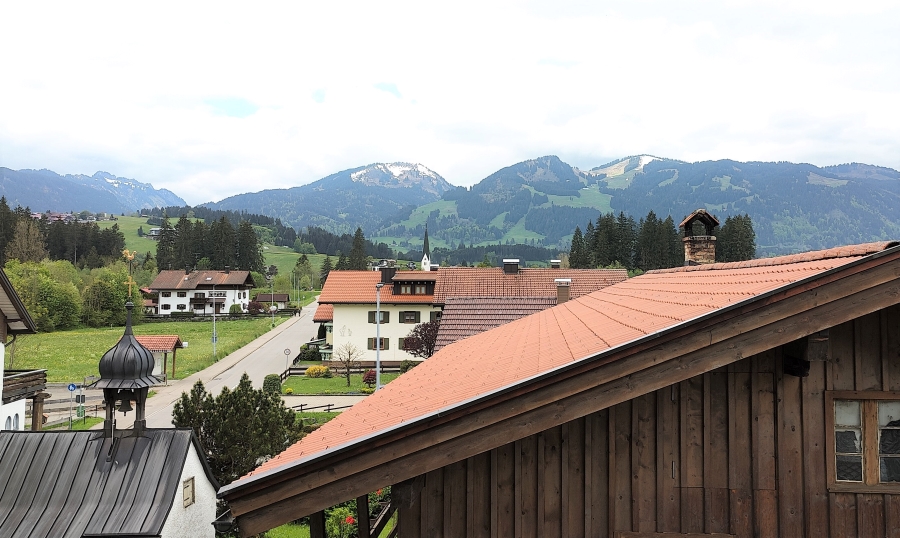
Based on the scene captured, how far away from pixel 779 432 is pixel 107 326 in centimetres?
9026

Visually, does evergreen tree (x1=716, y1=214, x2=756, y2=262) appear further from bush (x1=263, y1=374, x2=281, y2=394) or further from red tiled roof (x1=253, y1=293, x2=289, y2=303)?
bush (x1=263, y1=374, x2=281, y2=394)

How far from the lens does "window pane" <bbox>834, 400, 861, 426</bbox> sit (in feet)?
14.6

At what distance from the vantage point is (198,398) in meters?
16.6

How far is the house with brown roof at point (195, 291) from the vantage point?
95.6 meters

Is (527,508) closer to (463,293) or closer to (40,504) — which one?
(40,504)

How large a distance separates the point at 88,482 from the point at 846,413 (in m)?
13.7

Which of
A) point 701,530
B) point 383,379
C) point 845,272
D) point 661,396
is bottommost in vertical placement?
point 383,379

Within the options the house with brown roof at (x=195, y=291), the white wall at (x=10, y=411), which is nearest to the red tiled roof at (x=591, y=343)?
the white wall at (x=10, y=411)

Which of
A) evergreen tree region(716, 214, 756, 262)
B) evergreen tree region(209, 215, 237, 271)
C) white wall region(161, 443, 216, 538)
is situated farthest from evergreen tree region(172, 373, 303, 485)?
evergreen tree region(209, 215, 237, 271)

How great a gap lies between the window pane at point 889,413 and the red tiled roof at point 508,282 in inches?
1255

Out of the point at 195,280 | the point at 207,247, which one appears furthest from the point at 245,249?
the point at 195,280

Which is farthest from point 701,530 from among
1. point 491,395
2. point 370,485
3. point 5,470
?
point 5,470

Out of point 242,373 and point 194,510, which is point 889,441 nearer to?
point 194,510

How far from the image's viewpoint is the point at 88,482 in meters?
12.7
